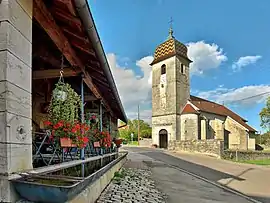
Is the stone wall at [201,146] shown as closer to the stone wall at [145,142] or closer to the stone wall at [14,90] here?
the stone wall at [145,142]

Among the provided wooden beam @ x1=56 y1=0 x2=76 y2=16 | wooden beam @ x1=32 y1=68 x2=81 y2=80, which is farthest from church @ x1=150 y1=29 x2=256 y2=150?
wooden beam @ x1=56 y1=0 x2=76 y2=16

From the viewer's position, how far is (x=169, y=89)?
116ft

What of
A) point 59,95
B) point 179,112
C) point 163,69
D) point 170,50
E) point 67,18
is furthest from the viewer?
point 163,69

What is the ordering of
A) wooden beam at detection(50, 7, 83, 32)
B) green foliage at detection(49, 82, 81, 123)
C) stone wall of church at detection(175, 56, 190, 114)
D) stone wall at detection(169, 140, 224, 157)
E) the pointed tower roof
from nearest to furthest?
wooden beam at detection(50, 7, 83, 32), green foliage at detection(49, 82, 81, 123), stone wall at detection(169, 140, 224, 157), stone wall of church at detection(175, 56, 190, 114), the pointed tower roof

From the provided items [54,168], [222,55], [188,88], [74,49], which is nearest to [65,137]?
[54,168]

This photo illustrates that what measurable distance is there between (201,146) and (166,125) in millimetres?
9107

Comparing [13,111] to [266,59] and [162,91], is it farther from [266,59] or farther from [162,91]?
[162,91]

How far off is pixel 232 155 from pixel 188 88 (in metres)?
14.3

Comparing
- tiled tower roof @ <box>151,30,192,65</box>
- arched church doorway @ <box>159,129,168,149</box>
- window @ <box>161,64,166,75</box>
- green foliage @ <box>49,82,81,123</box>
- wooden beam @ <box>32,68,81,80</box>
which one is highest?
tiled tower roof @ <box>151,30,192,65</box>

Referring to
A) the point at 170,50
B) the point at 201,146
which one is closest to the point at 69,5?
the point at 201,146

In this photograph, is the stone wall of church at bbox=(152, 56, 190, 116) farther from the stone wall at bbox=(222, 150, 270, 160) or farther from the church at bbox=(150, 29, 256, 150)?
the stone wall at bbox=(222, 150, 270, 160)

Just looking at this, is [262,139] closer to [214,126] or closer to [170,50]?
[214,126]

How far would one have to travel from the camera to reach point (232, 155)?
79.9 feet

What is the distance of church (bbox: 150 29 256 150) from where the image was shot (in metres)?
33.4
